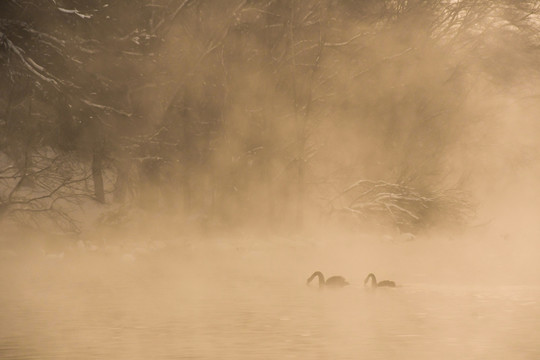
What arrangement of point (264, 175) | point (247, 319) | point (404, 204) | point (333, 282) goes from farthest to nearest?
point (404, 204)
point (264, 175)
point (333, 282)
point (247, 319)

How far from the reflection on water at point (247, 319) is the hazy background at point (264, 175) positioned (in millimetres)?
64

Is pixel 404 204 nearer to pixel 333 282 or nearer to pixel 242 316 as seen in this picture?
pixel 333 282

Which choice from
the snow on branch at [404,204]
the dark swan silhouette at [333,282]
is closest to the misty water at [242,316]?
the dark swan silhouette at [333,282]

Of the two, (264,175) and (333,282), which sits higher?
(264,175)

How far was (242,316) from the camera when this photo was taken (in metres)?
14.0

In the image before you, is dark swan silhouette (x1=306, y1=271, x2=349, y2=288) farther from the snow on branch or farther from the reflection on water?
the snow on branch

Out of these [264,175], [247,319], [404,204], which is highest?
[264,175]

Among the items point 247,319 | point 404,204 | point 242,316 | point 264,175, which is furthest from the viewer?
point 404,204

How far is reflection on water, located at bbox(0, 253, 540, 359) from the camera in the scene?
11508mm

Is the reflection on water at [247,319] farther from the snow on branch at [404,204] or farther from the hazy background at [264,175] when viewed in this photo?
the snow on branch at [404,204]

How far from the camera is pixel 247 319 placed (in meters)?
13.7

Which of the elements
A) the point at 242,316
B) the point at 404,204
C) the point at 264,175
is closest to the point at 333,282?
the point at 242,316

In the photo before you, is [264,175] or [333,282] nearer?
[333,282]

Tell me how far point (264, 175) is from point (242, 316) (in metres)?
13.7
